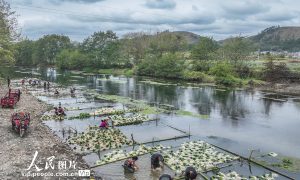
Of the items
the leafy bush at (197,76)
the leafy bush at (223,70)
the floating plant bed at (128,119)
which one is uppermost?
the leafy bush at (223,70)

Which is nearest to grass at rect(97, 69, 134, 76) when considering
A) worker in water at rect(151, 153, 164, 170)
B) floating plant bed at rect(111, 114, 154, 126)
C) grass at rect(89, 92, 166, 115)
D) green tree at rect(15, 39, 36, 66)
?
grass at rect(89, 92, 166, 115)

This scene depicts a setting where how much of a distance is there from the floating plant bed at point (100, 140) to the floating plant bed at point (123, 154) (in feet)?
6.37

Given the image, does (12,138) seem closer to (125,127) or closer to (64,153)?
(64,153)

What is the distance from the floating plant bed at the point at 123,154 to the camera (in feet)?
84.5

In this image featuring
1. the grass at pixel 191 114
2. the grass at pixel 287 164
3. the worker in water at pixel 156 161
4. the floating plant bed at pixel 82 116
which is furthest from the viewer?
the grass at pixel 191 114

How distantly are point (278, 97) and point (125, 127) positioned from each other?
1644 inches

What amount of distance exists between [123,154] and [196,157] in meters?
6.21

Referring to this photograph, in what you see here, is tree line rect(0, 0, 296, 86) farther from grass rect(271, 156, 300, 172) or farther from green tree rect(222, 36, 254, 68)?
grass rect(271, 156, 300, 172)

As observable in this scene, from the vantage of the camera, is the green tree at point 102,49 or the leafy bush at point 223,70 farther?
the green tree at point 102,49

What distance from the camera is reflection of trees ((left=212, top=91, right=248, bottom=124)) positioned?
4768cm

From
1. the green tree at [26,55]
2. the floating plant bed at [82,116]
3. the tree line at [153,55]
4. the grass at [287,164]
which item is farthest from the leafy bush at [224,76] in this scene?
the green tree at [26,55]

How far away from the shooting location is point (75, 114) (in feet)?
148

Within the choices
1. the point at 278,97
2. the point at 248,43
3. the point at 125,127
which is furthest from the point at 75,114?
the point at 248,43

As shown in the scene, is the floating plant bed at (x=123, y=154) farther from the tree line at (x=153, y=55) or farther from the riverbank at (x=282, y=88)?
the riverbank at (x=282, y=88)
